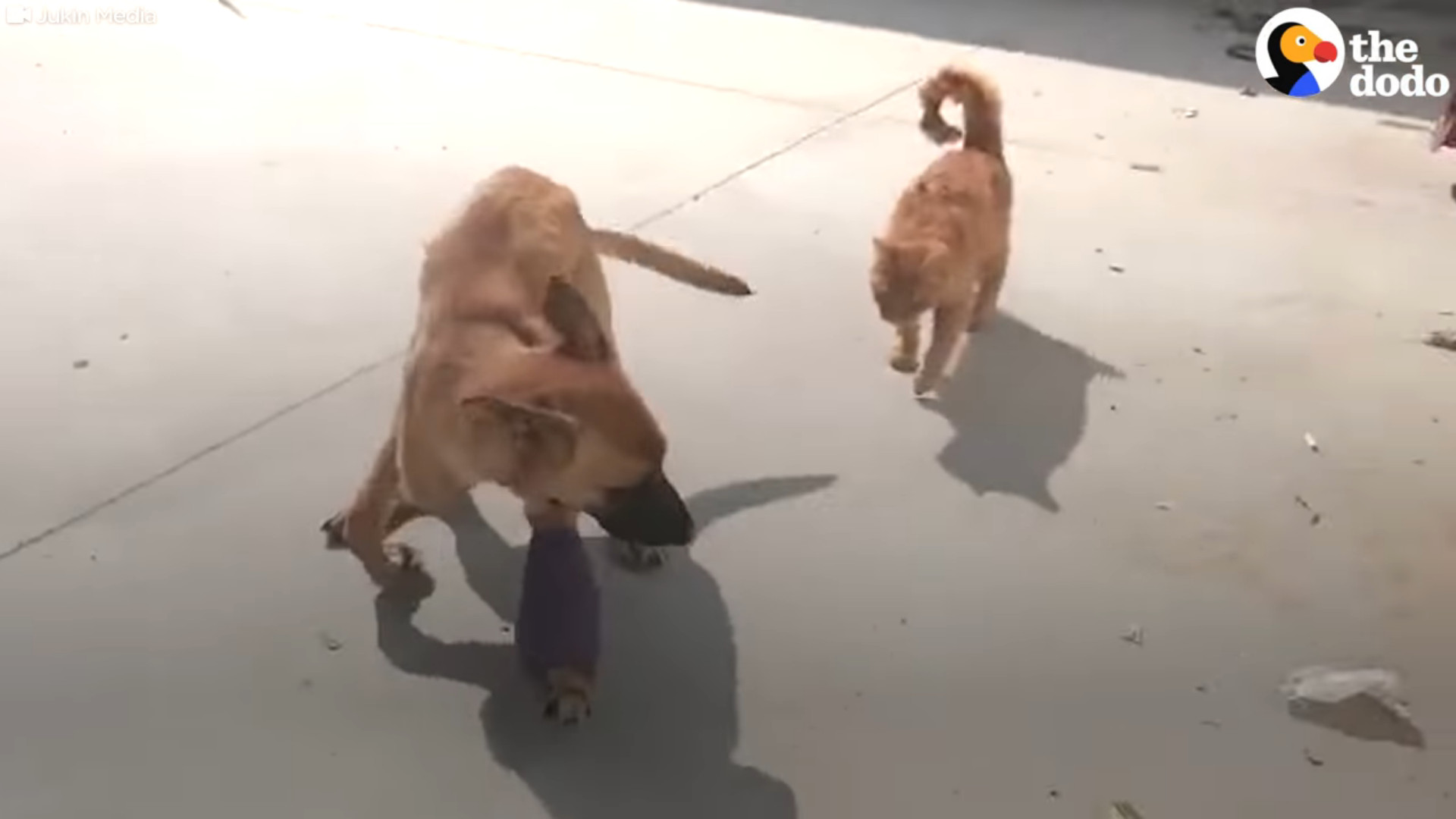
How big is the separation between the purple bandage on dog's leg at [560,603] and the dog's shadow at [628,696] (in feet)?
0.23

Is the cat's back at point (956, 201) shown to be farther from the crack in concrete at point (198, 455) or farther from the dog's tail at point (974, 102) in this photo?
the crack in concrete at point (198, 455)

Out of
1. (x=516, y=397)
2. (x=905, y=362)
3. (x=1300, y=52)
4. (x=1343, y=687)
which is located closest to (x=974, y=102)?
(x=905, y=362)

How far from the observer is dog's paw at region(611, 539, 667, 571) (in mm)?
2010

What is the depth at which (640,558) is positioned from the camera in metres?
2.02

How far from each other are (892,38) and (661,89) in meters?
0.71

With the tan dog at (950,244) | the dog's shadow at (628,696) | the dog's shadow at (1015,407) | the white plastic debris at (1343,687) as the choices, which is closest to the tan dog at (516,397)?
the dog's shadow at (628,696)

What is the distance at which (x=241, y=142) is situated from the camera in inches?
134

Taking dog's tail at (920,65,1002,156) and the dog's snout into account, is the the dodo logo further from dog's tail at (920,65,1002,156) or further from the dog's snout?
the dog's snout

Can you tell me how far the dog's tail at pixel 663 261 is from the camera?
217 cm

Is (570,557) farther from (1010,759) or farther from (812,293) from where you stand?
(812,293)

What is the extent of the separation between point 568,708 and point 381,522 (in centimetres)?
32

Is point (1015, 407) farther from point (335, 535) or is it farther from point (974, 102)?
point (335, 535)

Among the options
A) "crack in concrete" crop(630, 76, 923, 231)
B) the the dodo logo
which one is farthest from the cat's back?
the the dodo logo

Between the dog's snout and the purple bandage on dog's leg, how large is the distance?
10 centimetres
